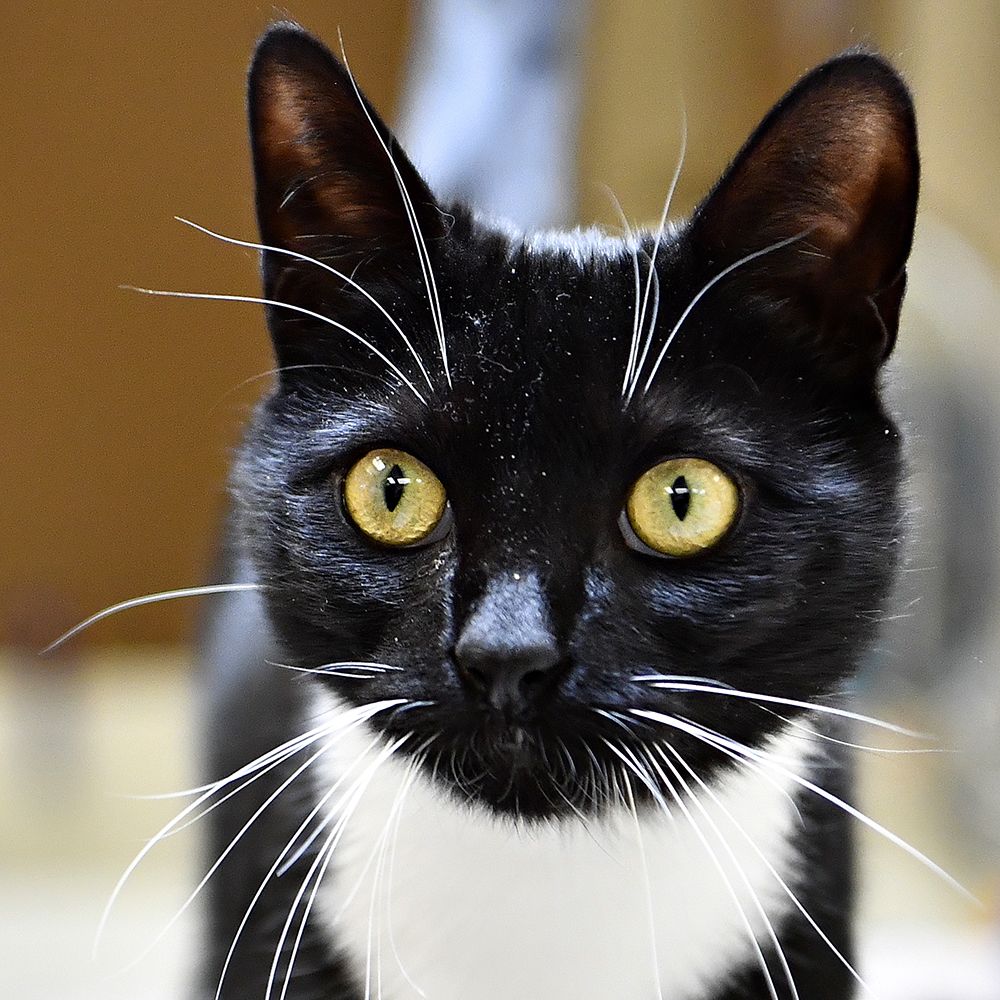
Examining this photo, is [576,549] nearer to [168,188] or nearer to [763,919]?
[763,919]

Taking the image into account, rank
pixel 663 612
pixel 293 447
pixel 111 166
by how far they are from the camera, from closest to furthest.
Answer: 1. pixel 663 612
2. pixel 293 447
3. pixel 111 166

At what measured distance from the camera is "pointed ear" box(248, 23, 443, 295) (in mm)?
416

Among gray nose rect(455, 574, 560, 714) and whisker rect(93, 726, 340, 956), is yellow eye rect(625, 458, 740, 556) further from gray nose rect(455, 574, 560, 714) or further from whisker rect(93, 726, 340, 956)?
whisker rect(93, 726, 340, 956)

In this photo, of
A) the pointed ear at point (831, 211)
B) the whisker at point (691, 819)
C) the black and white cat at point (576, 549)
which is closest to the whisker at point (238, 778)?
the black and white cat at point (576, 549)

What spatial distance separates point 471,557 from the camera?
42cm

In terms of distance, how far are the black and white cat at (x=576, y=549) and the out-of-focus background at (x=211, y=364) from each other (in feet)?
0.14

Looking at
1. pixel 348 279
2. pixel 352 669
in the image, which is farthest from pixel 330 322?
pixel 352 669

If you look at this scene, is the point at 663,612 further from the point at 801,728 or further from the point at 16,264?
the point at 16,264

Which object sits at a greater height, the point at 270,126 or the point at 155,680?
the point at 270,126

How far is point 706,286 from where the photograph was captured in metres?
0.42

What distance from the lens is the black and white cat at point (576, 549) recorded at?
41 centimetres

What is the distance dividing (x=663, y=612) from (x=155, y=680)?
51 cm

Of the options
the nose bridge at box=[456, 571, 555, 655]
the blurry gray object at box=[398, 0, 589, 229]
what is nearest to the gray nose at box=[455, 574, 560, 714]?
the nose bridge at box=[456, 571, 555, 655]

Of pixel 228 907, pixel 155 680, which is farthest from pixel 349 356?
pixel 155 680
